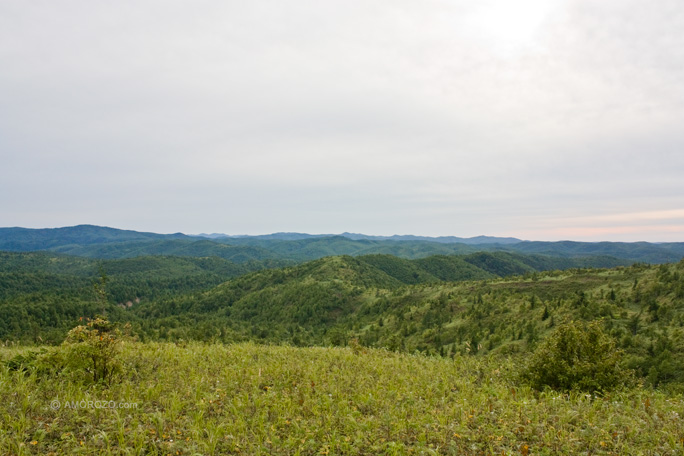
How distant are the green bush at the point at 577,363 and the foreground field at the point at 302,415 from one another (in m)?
0.67

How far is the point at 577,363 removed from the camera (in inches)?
439

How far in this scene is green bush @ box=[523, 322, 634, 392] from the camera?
11.0 meters

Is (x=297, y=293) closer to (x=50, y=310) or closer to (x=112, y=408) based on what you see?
(x=50, y=310)

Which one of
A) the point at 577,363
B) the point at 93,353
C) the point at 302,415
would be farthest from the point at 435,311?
the point at 93,353

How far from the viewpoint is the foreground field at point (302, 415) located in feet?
21.7

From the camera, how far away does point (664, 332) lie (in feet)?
61.5

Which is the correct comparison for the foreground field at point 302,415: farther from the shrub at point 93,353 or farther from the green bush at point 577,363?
the green bush at point 577,363

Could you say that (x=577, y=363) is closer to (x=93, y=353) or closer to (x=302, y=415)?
(x=302, y=415)

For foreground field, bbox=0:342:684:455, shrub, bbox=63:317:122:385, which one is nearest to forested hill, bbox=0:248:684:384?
shrub, bbox=63:317:122:385

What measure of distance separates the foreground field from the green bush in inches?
26.4

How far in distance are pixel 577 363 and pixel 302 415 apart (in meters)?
10.2

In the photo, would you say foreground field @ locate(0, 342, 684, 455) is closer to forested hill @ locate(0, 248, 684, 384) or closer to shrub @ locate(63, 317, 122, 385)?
shrub @ locate(63, 317, 122, 385)

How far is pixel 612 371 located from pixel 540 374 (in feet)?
7.94

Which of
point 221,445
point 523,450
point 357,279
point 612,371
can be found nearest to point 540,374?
point 612,371
